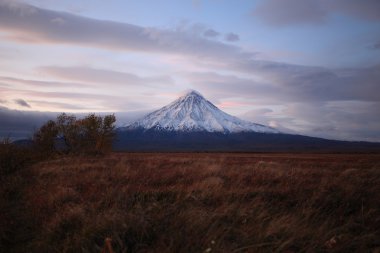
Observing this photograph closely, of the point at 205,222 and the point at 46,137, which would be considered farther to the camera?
the point at 46,137

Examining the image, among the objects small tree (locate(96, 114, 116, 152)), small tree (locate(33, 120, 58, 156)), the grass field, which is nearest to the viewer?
the grass field

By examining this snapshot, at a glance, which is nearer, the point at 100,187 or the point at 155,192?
Answer: the point at 155,192

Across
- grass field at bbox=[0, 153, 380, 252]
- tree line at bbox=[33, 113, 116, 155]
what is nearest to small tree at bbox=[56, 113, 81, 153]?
tree line at bbox=[33, 113, 116, 155]

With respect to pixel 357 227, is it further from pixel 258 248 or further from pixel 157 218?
pixel 157 218

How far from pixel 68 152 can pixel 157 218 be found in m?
43.6

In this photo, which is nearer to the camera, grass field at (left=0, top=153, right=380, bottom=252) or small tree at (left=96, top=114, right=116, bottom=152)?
grass field at (left=0, top=153, right=380, bottom=252)

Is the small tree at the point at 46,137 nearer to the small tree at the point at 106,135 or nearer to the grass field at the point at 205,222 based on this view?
the small tree at the point at 106,135

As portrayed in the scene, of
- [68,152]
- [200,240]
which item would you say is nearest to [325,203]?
[200,240]

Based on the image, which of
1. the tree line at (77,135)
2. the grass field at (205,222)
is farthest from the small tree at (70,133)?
the grass field at (205,222)

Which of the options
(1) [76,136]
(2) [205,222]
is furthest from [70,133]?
(2) [205,222]

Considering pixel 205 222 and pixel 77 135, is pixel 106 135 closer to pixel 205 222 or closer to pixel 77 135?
pixel 77 135

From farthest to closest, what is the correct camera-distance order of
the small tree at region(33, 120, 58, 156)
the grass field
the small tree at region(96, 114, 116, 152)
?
the small tree at region(96, 114, 116, 152)
the small tree at region(33, 120, 58, 156)
the grass field

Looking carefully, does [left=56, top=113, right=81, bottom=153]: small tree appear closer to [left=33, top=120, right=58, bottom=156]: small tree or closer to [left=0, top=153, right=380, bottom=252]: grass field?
[left=33, top=120, right=58, bottom=156]: small tree

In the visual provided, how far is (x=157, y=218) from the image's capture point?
519cm
